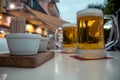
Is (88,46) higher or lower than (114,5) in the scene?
lower

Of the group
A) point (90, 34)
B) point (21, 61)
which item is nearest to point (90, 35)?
point (90, 34)

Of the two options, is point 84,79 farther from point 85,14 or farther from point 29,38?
point 85,14

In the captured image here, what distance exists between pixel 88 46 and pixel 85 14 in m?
0.13

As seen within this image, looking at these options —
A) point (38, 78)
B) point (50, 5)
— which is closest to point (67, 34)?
point (38, 78)

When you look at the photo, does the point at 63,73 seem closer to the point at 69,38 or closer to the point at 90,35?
the point at 90,35

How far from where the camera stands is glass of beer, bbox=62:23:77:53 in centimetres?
98

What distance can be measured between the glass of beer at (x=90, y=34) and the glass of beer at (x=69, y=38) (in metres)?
0.28

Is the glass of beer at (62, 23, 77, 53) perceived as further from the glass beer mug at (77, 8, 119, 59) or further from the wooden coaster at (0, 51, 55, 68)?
the wooden coaster at (0, 51, 55, 68)

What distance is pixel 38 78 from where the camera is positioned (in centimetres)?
29

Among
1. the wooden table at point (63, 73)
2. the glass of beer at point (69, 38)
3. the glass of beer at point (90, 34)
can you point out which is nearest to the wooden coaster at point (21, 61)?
the wooden table at point (63, 73)

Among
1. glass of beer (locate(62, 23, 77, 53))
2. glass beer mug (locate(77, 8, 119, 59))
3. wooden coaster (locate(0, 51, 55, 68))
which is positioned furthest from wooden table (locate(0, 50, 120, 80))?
glass of beer (locate(62, 23, 77, 53))

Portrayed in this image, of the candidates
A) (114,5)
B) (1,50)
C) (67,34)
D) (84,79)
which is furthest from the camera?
(114,5)

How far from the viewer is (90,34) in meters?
0.66

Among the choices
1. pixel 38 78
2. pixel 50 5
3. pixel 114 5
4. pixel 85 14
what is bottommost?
pixel 38 78
